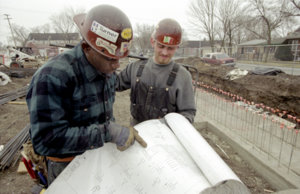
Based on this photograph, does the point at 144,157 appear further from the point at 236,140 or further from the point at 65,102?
the point at 236,140

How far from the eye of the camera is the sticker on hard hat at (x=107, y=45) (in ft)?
4.17

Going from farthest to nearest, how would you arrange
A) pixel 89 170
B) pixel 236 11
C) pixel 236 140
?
pixel 236 11, pixel 236 140, pixel 89 170

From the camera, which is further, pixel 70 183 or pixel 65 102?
pixel 70 183

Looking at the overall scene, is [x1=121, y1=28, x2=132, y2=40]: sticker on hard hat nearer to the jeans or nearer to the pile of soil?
the jeans

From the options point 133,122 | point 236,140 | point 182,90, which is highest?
point 182,90

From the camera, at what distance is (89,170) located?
1.40m

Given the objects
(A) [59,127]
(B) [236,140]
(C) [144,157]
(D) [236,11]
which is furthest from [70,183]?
(D) [236,11]

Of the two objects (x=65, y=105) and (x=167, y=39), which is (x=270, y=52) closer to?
(x=167, y=39)

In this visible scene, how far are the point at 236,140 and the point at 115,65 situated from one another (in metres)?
3.71

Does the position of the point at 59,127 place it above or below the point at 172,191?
above

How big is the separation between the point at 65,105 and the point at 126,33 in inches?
24.6

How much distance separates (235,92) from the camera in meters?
9.81

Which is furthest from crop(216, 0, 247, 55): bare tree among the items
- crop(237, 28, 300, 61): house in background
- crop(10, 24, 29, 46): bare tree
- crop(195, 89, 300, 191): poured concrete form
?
crop(10, 24, 29, 46): bare tree

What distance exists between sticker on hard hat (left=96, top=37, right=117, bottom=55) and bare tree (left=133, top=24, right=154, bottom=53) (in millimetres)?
45617
